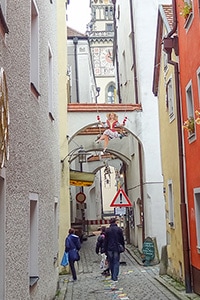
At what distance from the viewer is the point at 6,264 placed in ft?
18.1

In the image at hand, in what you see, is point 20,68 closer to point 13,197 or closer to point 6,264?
point 13,197

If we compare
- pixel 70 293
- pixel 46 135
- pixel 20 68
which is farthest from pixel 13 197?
pixel 70 293

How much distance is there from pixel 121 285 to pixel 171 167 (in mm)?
3434

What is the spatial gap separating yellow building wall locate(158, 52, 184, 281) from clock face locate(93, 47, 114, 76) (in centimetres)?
4633

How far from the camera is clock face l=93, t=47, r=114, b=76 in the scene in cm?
6056

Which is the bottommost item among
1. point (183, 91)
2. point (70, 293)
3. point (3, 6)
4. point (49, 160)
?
point (70, 293)

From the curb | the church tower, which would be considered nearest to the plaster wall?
the curb

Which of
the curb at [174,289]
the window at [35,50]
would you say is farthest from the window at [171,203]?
the window at [35,50]

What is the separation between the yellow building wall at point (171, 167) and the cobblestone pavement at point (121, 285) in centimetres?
73

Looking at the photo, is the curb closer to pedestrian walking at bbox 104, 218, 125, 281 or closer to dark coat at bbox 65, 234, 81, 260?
pedestrian walking at bbox 104, 218, 125, 281

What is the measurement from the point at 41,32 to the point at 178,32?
4055 mm

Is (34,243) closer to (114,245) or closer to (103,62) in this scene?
(114,245)

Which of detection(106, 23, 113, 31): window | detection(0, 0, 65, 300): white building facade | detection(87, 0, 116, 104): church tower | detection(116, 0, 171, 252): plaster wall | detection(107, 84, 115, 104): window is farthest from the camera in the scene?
detection(106, 23, 113, 31): window

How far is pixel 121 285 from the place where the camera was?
12758mm
